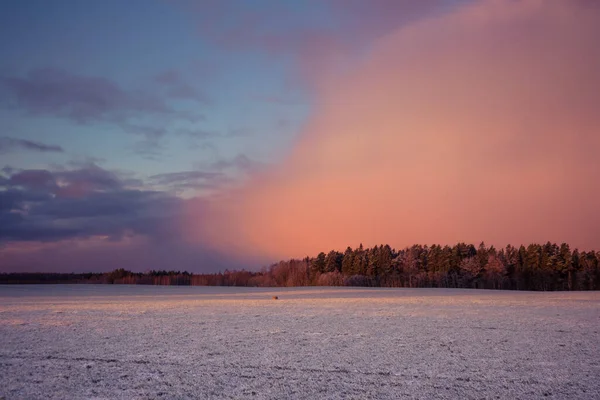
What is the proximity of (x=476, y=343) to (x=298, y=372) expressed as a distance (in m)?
4.92

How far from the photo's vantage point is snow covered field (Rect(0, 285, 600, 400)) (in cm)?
708

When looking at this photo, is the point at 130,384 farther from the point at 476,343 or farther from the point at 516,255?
the point at 516,255

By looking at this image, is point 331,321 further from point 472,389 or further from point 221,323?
point 472,389

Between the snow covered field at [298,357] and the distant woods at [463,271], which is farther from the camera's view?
the distant woods at [463,271]

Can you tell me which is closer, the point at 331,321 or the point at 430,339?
the point at 430,339

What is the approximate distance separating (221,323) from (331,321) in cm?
330

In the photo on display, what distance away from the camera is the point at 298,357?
9328 mm

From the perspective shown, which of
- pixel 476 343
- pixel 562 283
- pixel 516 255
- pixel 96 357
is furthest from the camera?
pixel 516 255

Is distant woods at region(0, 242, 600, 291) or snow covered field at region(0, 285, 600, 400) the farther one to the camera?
distant woods at region(0, 242, 600, 291)

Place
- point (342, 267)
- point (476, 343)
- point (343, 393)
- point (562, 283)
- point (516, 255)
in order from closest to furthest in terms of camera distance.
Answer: point (343, 393) < point (476, 343) < point (562, 283) < point (516, 255) < point (342, 267)

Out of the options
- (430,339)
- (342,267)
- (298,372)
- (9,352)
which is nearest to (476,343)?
(430,339)

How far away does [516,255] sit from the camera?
62.7 m

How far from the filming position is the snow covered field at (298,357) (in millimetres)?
7078

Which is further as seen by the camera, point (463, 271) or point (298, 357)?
point (463, 271)
